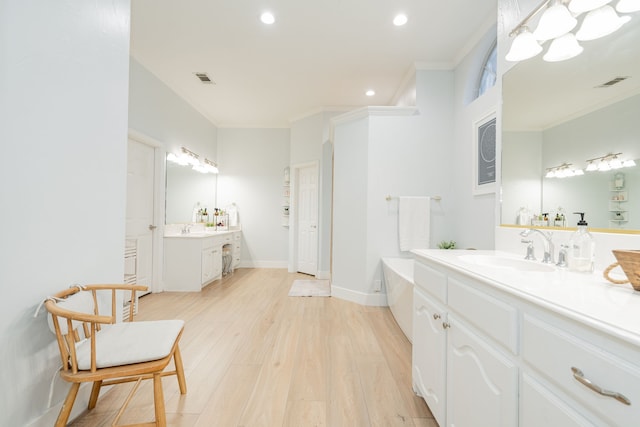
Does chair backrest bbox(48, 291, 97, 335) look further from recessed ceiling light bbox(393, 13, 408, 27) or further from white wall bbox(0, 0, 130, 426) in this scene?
recessed ceiling light bbox(393, 13, 408, 27)

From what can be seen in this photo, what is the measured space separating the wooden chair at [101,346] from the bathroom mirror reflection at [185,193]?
2914 mm

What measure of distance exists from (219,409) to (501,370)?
1.46 metres

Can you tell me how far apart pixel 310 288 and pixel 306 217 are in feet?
5.00

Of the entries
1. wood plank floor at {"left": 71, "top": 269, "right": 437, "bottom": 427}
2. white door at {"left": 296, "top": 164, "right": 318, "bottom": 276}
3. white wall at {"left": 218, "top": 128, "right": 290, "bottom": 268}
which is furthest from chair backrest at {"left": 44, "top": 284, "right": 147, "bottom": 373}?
white wall at {"left": 218, "top": 128, "right": 290, "bottom": 268}

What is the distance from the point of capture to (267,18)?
2691 mm

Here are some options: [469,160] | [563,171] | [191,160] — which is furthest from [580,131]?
[191,160]

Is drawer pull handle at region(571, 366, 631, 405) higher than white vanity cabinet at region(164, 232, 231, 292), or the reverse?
drawer pull handle at region(571, 366, 631, 405)

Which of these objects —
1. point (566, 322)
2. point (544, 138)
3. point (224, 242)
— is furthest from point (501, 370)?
point (224, 242)

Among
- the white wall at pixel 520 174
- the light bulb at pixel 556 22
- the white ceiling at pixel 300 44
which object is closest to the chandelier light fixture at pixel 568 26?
the light bulb at pixel 556 22

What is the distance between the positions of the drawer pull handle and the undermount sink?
0.69 metres

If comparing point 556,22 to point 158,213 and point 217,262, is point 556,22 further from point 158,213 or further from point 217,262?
point 217,262

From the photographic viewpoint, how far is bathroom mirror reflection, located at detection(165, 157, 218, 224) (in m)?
4.16

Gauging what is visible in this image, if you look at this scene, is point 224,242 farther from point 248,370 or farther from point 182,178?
point 248,370

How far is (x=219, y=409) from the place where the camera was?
5.03 feet
